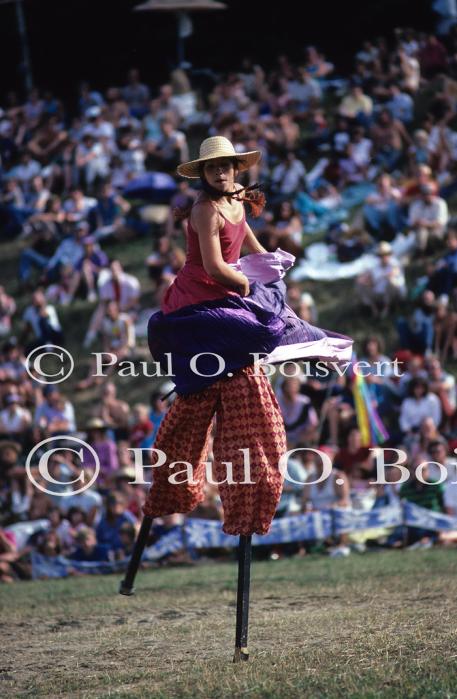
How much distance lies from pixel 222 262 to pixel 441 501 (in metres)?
6.31

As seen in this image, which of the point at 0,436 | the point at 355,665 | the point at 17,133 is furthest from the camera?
the point at 17,133

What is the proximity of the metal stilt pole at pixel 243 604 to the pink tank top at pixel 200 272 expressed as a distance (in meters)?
1.16

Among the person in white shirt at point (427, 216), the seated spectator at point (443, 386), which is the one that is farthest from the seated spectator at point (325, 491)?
the person in white shirt at point (427, 216)

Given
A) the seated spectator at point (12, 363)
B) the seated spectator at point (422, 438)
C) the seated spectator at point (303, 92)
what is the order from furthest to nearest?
1. the seated spectator at point (303, 92)
2. the seated spectator at point (12, 363)
3. the seated spectator at point (422, 438)

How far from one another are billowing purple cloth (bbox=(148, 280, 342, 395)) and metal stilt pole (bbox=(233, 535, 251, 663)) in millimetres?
815

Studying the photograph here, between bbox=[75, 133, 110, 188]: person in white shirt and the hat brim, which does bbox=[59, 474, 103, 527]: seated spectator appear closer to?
the hat brim

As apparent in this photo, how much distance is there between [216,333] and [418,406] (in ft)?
24.4

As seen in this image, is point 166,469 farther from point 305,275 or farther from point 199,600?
point 305,275

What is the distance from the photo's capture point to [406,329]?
14812 mm

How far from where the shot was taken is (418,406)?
13.2 metres

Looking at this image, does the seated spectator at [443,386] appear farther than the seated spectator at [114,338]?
No

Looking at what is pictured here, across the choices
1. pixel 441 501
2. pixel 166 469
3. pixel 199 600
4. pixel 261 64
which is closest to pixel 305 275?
pixel 441 501

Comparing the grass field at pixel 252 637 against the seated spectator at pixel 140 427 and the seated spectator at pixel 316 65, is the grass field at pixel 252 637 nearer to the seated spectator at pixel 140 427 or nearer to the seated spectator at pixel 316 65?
the seated spectator at pixel 140 427

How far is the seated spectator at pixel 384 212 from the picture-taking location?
1666cm
